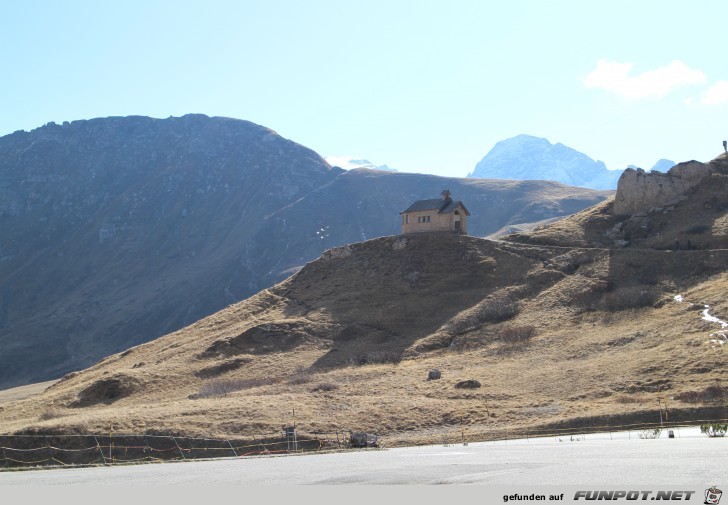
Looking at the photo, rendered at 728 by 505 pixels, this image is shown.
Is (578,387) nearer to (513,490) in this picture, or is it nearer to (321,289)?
(513,490)

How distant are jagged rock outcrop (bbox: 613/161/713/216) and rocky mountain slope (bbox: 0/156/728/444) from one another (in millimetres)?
1801

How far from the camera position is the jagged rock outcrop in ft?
316

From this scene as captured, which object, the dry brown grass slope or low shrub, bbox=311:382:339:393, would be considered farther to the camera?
low shrub, bbox=311:382:339:393

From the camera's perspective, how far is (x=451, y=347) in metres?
72.8

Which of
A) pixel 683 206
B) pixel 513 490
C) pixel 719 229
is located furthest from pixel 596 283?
pixel 513 490

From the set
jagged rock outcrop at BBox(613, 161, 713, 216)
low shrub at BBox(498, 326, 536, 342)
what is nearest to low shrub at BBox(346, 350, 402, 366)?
low shrub at BBox(498, 326, 536, 342)

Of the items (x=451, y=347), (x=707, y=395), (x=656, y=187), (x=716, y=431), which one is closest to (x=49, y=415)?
(x=451, y=347)

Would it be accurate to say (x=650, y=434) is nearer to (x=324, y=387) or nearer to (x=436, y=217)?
(x=324, y=387)

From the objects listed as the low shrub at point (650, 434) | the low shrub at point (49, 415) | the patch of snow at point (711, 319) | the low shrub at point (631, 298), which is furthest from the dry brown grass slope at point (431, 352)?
the low shrub at point (650, 434)

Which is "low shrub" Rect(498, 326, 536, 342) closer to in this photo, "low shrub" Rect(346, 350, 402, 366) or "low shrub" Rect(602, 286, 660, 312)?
"low shrub" Rect(602, 286, 660, 312)

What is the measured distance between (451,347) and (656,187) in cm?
4330

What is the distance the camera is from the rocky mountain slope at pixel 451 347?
48.6 meters

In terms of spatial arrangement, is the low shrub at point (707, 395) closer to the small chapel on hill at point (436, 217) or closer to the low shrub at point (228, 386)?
the low shrub at point (228, 386)

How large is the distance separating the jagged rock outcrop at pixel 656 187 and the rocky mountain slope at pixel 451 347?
5.91 ft
